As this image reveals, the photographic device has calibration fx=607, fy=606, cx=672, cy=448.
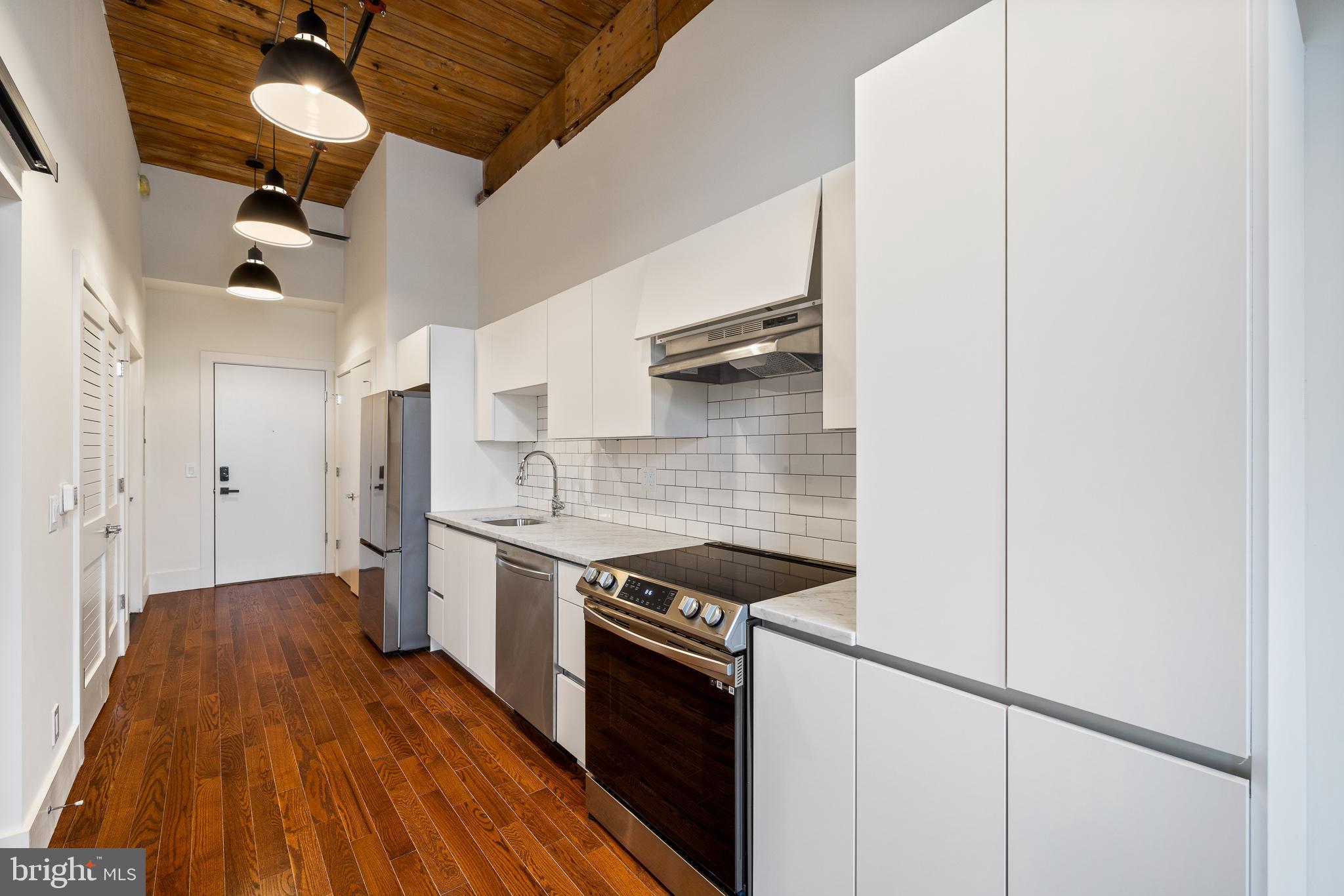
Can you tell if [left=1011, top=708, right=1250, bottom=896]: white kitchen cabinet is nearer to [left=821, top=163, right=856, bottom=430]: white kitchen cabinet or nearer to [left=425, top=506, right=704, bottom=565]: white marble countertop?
[left=821, top=163, right=856, bottom=430]: white kitchen cabinet

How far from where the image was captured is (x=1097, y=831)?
1.03m

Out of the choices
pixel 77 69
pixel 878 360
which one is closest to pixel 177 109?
pixel 77 69

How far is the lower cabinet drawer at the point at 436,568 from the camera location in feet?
12.1

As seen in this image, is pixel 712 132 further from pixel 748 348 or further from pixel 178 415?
pixel 178 415

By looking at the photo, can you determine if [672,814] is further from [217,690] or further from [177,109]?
[177,109]

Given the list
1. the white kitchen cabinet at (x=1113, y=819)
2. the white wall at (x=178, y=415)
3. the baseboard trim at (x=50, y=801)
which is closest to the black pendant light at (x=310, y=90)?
the baseboard trim at (x=50, y=801)

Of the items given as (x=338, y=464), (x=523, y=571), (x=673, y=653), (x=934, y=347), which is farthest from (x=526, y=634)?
(x=338, y=464)

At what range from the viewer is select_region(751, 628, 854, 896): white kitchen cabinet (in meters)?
1.40

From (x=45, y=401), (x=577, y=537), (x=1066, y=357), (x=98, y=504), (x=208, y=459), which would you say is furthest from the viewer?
(x=208, y=459)

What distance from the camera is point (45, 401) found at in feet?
6.71

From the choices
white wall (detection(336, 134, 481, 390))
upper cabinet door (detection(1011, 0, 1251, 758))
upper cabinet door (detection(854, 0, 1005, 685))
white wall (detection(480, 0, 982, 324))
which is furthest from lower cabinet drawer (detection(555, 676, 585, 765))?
white wall (detection(336, 134, 481, 390))

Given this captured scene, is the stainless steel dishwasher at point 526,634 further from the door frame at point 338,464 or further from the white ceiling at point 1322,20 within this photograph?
the door frame at point 338,464

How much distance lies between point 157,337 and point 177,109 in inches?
86.9

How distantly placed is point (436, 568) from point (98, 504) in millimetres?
1678
